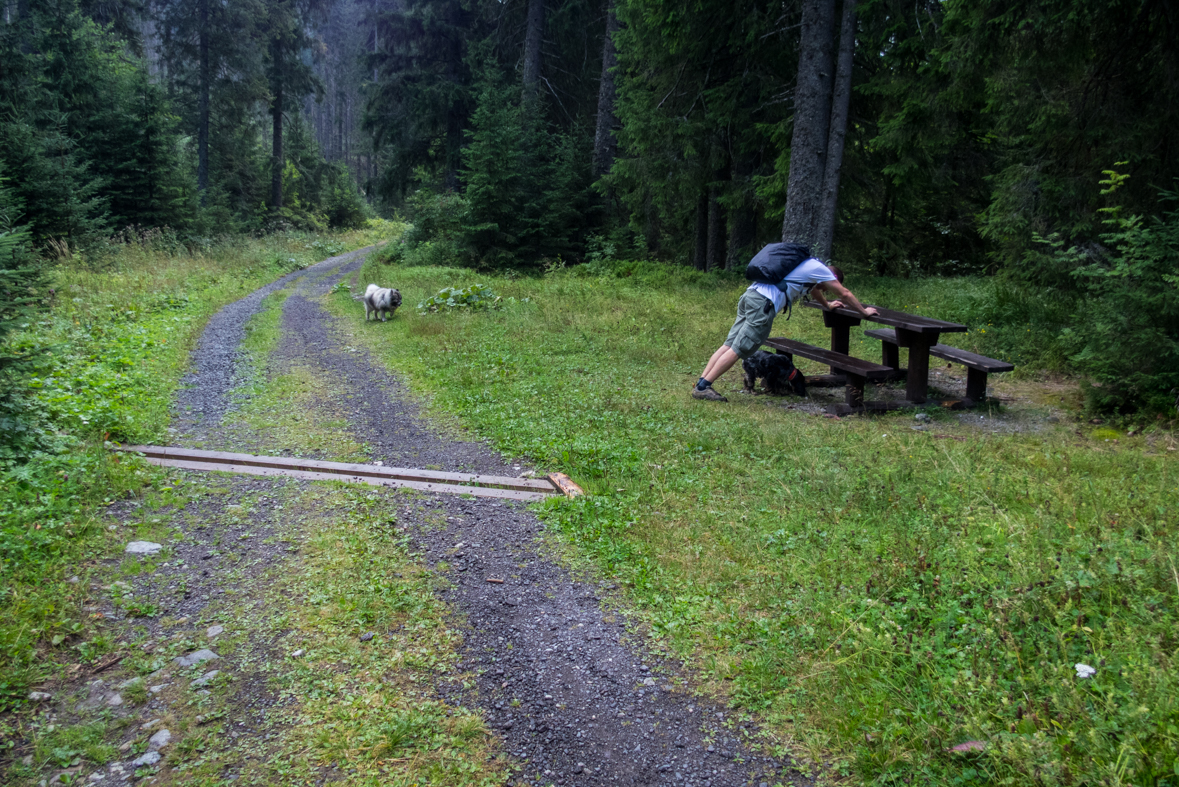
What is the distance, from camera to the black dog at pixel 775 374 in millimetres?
8703

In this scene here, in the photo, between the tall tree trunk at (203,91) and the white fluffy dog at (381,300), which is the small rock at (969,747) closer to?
the white fluffy dog at (381,300)

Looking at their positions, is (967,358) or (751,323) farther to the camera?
(751,323)

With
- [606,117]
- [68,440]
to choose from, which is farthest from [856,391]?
[606,117]

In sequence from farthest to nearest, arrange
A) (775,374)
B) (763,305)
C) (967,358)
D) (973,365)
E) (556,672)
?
(775,374), (763,305), (967,358), (973,365), (556,672)

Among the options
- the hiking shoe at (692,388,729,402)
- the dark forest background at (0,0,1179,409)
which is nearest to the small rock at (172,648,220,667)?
the dark forest background at (0,0,1179,409)

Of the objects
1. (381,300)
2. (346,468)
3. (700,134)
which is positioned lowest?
(346,468)

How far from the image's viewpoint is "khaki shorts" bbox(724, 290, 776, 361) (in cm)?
789

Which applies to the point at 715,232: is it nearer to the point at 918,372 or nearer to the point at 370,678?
the point at 918,372

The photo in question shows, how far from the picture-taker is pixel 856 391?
7.86 meters

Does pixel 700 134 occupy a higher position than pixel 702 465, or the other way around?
pixel 700 134

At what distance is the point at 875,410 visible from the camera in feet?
26.1

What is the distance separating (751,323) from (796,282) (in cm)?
70

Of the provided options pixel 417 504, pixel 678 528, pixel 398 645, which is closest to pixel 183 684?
pixel 398 645

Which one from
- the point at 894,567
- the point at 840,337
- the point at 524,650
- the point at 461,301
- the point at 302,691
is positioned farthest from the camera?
the point at 461,301
